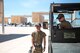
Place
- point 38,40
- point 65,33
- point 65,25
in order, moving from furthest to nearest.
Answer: point 38,40 < point 65,25 < point 65,33

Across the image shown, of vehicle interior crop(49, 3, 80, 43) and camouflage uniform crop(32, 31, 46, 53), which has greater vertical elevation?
vehicle interior crop(49, 3, 80, 43)

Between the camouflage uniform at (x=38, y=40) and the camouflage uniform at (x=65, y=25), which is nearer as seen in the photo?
the camouflage uniform at (x=65, y=25)

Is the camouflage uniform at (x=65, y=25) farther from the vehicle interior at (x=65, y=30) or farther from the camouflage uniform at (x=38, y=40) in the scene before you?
the camouflage uniform at (x=38, y=40)

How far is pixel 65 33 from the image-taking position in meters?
5.69

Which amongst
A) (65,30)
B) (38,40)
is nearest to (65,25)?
(65,30)

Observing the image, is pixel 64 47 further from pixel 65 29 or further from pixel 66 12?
pixel 66 12

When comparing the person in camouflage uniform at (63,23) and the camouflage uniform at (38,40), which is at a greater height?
the person in camouflage uniform at (63,23)

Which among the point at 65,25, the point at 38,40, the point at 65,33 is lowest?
the point at 38,40

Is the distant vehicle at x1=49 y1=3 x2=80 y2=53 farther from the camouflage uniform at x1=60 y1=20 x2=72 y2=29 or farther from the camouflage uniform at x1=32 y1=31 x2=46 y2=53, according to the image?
the camouflage uniform at x1=32 y1=31 x2=46 y2=53

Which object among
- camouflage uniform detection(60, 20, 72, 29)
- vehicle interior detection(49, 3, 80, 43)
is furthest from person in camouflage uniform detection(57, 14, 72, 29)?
vehicle interior detection(49, 3, 80, 43)

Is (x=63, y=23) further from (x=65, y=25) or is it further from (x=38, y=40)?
(x=38, y=40)

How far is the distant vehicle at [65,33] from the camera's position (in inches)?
208

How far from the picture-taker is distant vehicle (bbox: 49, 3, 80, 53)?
17.4 ft

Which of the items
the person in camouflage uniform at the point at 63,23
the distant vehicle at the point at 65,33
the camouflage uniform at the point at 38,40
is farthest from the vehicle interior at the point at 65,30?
the camouflage uniform at the point at 38,40
